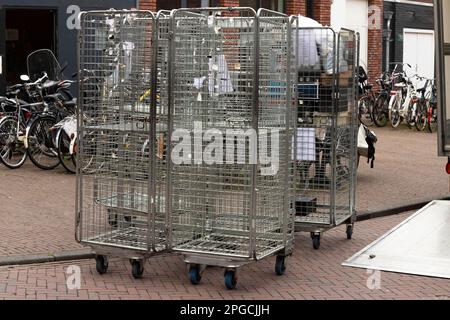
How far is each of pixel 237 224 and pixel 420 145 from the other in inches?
457

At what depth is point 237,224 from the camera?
734 centimetres

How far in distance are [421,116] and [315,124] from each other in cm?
1311

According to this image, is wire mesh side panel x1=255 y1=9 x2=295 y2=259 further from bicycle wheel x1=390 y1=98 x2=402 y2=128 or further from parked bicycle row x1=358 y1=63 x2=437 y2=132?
bicycle wheel x1=390 y1=98 x2=402 y2=128

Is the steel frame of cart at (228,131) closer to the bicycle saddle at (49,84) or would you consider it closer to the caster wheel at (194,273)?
the caster wheel at (194,273)

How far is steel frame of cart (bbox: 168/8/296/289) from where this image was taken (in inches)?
267

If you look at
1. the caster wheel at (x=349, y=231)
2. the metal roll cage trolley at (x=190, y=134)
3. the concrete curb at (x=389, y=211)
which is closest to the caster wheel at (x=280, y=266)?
the metal roll cage trolley at (x=190, y=134)

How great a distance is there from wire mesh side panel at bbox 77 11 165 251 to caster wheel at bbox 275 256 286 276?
1.00m

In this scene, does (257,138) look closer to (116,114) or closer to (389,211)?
(116,114)

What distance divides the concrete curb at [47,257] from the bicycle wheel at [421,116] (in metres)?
14.5

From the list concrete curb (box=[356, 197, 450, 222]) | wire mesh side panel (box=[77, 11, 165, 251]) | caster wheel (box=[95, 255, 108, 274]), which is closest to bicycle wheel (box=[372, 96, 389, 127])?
concrete curb (box=[356, 197, 450, 222])

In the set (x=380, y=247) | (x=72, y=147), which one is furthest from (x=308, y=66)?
(x=72, y=147)

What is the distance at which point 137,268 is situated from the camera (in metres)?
7.03

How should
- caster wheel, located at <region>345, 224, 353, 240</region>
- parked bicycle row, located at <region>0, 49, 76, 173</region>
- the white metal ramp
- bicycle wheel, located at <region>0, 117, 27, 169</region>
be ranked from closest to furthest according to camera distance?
the white metal ramp < caster wheel, located at <region>345, 224, 353, 240</region> < parked bicycle row, located at <region>0, 49, 76, 173</region> < bicycle wheel, located at <region>0, 117, 27, 169</region>

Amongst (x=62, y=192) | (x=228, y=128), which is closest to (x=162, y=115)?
(x=228, y=128)
